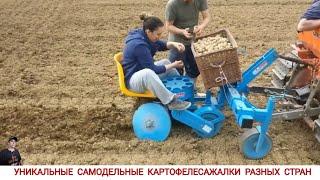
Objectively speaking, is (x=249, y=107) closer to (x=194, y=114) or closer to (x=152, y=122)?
(x=194, y=114)

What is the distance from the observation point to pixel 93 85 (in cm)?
Result: 813

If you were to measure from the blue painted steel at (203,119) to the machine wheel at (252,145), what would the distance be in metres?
0.46

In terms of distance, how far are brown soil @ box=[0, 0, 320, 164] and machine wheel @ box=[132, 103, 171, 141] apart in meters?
0.11

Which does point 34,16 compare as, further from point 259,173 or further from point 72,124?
point 259,173

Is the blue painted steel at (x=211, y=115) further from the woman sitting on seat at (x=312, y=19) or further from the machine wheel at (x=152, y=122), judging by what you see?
the woman sitting on seat at (x=312, y=19)

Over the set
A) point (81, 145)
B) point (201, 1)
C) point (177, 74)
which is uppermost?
point (201, 1)

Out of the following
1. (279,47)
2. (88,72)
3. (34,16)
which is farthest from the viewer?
(34,16)

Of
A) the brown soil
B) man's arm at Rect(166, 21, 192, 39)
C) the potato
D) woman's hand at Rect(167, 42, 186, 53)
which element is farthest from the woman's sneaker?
man's arm at Rect(166, 21, 192, 39)

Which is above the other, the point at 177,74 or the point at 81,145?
the point at 177,74

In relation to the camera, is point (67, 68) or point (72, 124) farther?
point (67, 68)

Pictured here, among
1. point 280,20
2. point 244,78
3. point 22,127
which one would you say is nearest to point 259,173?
point 244,78

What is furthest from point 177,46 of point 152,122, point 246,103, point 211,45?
point 246,103

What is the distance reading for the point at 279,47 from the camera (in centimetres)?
970

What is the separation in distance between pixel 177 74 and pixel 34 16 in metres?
6.31
